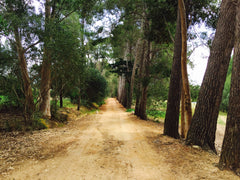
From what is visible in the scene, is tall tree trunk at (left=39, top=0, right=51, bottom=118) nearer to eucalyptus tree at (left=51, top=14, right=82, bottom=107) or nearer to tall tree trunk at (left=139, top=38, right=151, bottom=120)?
eucalyptus tree at (left=51, top=14, right=82, bottom=107)

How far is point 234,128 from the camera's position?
Answer: 3527mm

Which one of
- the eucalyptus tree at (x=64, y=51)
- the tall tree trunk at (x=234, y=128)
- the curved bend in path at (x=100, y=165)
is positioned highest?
the eucalyptus tree at (x=64, y=51)

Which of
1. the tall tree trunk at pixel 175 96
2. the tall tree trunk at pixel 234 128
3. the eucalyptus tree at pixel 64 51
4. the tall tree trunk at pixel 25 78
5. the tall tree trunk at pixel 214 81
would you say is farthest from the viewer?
the eucalyptus tree at pixel 64 51

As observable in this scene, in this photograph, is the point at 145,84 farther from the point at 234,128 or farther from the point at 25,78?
the point at 234,128

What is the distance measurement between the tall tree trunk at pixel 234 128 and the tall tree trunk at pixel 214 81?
133cm

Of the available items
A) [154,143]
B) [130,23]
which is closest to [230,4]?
[154,143]

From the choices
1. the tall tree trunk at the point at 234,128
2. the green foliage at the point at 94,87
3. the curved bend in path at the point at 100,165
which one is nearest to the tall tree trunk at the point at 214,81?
the tall tree trunk at the point at 234,128

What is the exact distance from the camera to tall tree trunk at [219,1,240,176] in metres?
3.50

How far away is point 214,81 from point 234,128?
1.89 meters

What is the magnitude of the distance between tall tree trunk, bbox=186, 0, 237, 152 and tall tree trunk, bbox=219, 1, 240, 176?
52.5 inches

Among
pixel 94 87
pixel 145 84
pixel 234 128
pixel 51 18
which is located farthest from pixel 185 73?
pixel 94 87

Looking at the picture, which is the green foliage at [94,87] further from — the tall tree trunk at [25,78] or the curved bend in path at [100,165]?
the curved bend in path at [100,165]

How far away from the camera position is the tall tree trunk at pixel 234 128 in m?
3.50

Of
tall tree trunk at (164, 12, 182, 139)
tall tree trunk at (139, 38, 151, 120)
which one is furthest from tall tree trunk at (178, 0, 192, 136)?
tall tree trunk at (139, 38, 151, 120)
